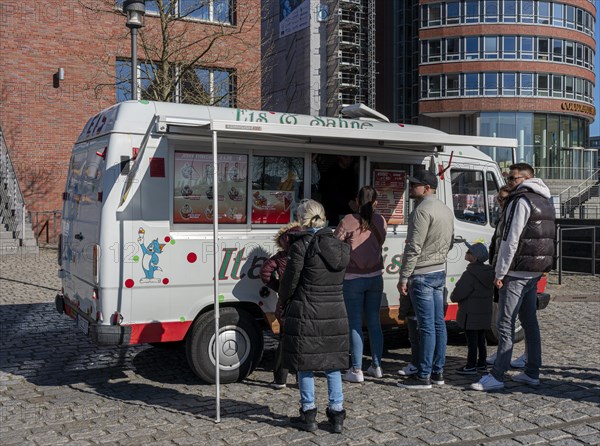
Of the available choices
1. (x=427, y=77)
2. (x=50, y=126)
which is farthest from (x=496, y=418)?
(x=427, y=77)

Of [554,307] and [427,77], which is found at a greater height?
[427,77]

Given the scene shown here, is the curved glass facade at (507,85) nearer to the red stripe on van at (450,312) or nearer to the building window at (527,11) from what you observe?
the building window at (527,11)

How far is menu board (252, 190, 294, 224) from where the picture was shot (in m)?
6.89

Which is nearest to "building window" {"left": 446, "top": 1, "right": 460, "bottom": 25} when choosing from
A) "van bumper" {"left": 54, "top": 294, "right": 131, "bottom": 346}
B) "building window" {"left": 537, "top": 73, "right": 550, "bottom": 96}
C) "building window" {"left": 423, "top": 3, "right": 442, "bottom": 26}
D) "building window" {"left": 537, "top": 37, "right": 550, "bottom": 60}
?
"building window" {"left": 423, "top": 3, "right": 442, "bottom": 26}

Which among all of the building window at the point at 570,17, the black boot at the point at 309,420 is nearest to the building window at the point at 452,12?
the building window at the point at 570,17

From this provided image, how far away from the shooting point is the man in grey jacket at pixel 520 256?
6242 millimetres

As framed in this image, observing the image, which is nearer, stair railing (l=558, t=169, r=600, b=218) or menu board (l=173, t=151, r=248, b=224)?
menu board (l=173, t=151, r=248, b=224)

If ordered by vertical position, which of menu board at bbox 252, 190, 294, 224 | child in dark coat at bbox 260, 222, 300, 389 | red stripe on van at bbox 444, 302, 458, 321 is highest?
menu board at bbox 252, 190, 294, 224

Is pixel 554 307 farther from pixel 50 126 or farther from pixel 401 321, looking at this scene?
pixel 50 126

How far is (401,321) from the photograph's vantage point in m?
7.52

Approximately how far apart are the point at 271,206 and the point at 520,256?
2.42 metres

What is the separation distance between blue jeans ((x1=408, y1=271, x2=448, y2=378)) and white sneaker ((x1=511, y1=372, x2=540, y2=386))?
2.97ft

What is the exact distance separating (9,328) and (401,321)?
5.44m

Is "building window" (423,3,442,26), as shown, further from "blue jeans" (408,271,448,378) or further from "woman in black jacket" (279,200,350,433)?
"woman in black jacket" (279,200,350,433)
